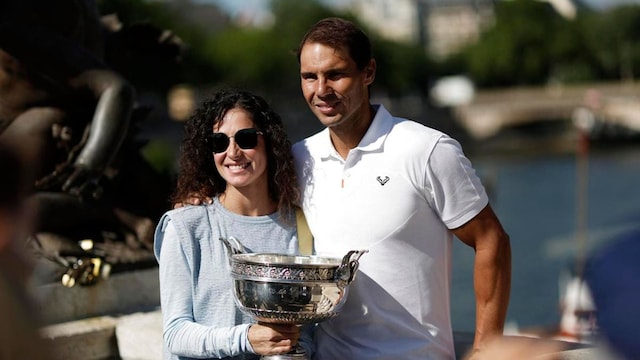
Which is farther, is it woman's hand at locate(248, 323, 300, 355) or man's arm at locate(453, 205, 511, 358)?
man's arm at locate(453, 205, 511, 358)

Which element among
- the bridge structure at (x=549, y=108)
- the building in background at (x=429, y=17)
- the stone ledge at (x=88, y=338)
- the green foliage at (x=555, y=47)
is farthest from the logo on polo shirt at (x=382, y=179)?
the building in background at (x=429, y=17)

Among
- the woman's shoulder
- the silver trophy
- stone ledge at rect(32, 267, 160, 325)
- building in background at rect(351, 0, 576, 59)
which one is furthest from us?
building in background at rect(351, 0, 576, 59)

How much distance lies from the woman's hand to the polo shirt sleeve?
572 mm

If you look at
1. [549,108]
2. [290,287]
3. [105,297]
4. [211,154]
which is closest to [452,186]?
[290,287]

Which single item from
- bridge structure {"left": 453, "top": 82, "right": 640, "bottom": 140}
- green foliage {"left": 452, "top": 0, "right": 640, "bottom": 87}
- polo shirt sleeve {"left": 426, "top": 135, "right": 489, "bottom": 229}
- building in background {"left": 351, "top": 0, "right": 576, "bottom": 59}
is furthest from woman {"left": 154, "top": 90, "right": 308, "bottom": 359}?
building in background {"left": 351, "top": 0, "right": 576, "bottom": 59}

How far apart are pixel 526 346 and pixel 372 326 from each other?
1.12 m

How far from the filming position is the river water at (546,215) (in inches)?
717

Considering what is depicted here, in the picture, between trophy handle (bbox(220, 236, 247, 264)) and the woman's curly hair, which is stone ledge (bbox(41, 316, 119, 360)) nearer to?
the woman's curly hair

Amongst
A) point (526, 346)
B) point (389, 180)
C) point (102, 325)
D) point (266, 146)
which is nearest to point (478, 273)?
point (389, 180)

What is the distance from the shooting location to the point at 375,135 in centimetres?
336

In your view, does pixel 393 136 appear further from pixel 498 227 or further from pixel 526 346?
pixel 526 346

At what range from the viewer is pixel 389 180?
3.27m

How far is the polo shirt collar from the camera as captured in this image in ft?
11.0

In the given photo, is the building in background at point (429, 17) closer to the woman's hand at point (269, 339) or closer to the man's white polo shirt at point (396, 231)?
the man's white polo shirt at point (396, 231)
